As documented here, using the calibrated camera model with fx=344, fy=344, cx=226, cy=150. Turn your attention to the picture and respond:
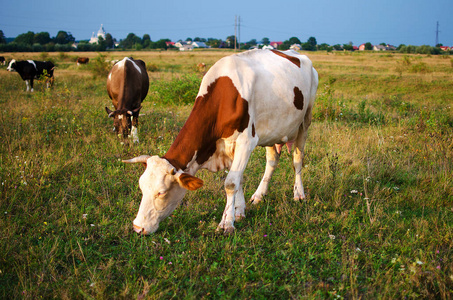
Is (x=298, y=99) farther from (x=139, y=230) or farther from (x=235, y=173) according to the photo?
(x=139, y=230)

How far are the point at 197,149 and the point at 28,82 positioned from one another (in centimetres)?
1559

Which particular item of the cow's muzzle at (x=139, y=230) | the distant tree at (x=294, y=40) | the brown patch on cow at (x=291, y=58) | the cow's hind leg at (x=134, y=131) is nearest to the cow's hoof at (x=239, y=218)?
the cow's muzzle at (x=139, y=230)

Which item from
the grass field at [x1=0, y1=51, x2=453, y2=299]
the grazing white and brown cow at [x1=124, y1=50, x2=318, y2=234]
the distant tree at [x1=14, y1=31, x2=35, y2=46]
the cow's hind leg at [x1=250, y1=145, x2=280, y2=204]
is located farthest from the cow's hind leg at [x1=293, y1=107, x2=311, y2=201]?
the distant tree at [x1=14, y1=31, x2=35, y2=46]

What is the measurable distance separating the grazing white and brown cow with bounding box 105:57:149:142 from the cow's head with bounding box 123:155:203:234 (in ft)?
11.3

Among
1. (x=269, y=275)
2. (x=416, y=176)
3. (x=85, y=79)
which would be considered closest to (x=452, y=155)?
(x=416, y=176)

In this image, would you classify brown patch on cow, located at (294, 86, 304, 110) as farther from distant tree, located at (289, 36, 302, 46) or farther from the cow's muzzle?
distant tree, located at (289, 36, 302, 46)

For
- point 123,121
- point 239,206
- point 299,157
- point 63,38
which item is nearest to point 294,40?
point 63,38

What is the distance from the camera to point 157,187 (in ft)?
11.6

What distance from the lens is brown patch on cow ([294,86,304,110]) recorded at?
466 centimetres

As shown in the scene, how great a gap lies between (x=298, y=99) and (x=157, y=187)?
2331mm

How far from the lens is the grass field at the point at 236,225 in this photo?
3033 mm

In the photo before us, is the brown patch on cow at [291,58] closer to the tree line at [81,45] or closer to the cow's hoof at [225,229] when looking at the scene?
the cow's hoof at [225,229]

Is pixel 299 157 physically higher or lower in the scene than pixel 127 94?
lower

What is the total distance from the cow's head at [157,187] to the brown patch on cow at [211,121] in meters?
0.24
